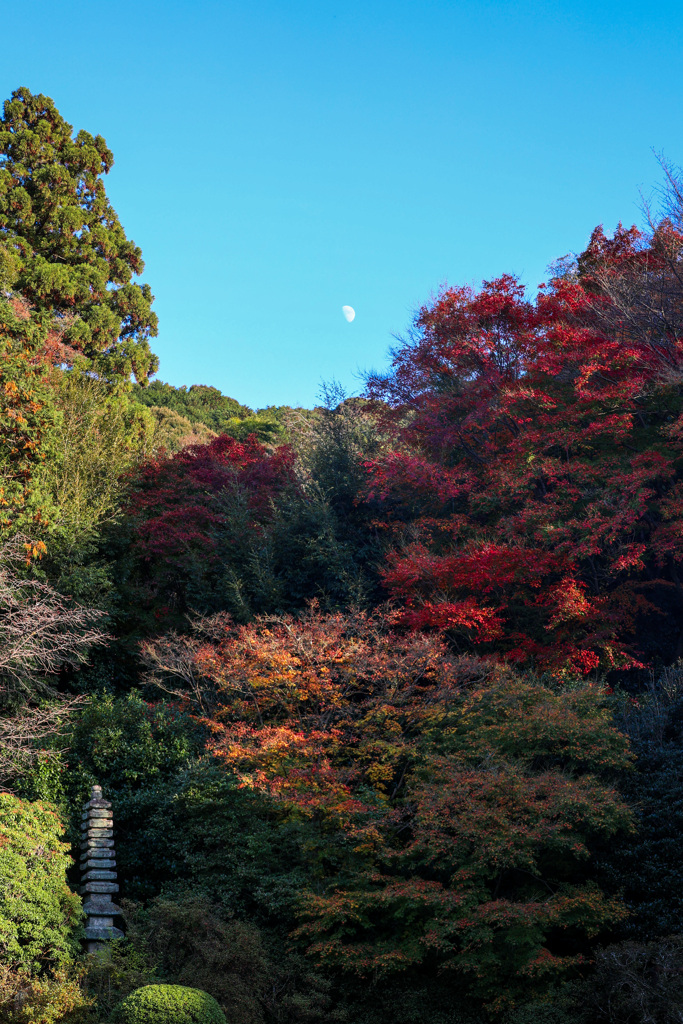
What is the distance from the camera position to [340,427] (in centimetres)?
1761

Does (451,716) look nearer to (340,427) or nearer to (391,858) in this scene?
(391,858)

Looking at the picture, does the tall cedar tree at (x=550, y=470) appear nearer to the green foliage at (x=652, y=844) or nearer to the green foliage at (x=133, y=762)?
the green foliage at (x=652, y=844)

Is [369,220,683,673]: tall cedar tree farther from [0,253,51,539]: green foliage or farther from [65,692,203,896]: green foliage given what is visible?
[0,253,51,539]: green foliage

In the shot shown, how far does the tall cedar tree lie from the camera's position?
12.4m

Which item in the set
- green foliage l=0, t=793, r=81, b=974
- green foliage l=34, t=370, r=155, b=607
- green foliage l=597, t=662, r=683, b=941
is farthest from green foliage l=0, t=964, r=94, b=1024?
green foliage l=34, t=370, r=155, b=607

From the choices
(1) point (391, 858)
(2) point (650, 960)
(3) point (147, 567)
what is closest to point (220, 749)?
(1) point (391, 858)

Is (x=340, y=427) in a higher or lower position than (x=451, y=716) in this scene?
higher

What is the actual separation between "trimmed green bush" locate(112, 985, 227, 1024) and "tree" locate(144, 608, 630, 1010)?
1.81 meters

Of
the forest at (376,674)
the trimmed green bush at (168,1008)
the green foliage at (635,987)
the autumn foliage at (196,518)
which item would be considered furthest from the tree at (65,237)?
the green foliage at (635,987)

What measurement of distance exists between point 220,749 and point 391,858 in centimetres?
288

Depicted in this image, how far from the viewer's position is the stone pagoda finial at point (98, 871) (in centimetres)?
953

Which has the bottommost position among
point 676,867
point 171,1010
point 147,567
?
point 171,1010

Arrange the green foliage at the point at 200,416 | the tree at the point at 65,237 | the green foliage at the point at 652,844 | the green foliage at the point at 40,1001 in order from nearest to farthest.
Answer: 1. the green foliage at the point at 40,1001
2. the green foliage at the point at 652,844
3. the tree at the point at 65,237
4. the green foliage at the point at 200,416

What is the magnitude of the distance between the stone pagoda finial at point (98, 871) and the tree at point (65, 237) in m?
12.7
